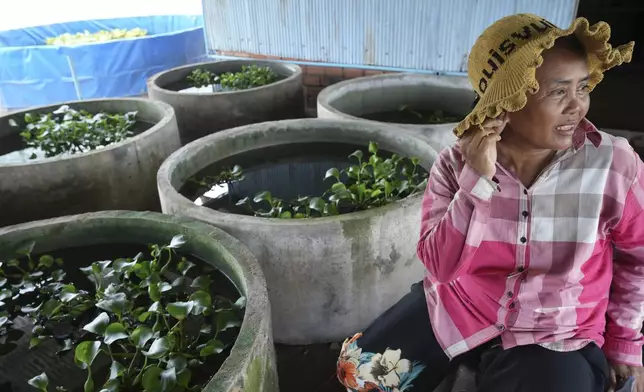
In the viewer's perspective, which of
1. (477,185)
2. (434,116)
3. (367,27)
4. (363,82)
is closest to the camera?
(477,185)

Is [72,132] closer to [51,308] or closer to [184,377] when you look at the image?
[51,308]

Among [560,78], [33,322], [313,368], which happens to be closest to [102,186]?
[33,322]

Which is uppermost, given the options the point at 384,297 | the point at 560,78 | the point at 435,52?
the point at 560,78

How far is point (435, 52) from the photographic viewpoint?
4.21 metres

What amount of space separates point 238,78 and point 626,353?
164 inches

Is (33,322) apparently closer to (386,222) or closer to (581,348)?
(386,222)

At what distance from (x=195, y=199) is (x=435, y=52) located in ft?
8.71

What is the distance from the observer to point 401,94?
14.1 ft

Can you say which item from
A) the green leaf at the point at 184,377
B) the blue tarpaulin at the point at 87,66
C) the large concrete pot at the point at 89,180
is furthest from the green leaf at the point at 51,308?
the blue tarpaulin at the point at 87,66

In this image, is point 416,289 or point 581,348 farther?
point 416,289

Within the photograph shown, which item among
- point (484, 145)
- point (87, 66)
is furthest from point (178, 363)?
point (87, 66)

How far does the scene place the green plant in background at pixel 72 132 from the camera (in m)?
3.40

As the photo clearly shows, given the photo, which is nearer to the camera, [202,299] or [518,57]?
[518,57]

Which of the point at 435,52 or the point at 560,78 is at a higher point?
the point at 560,78
